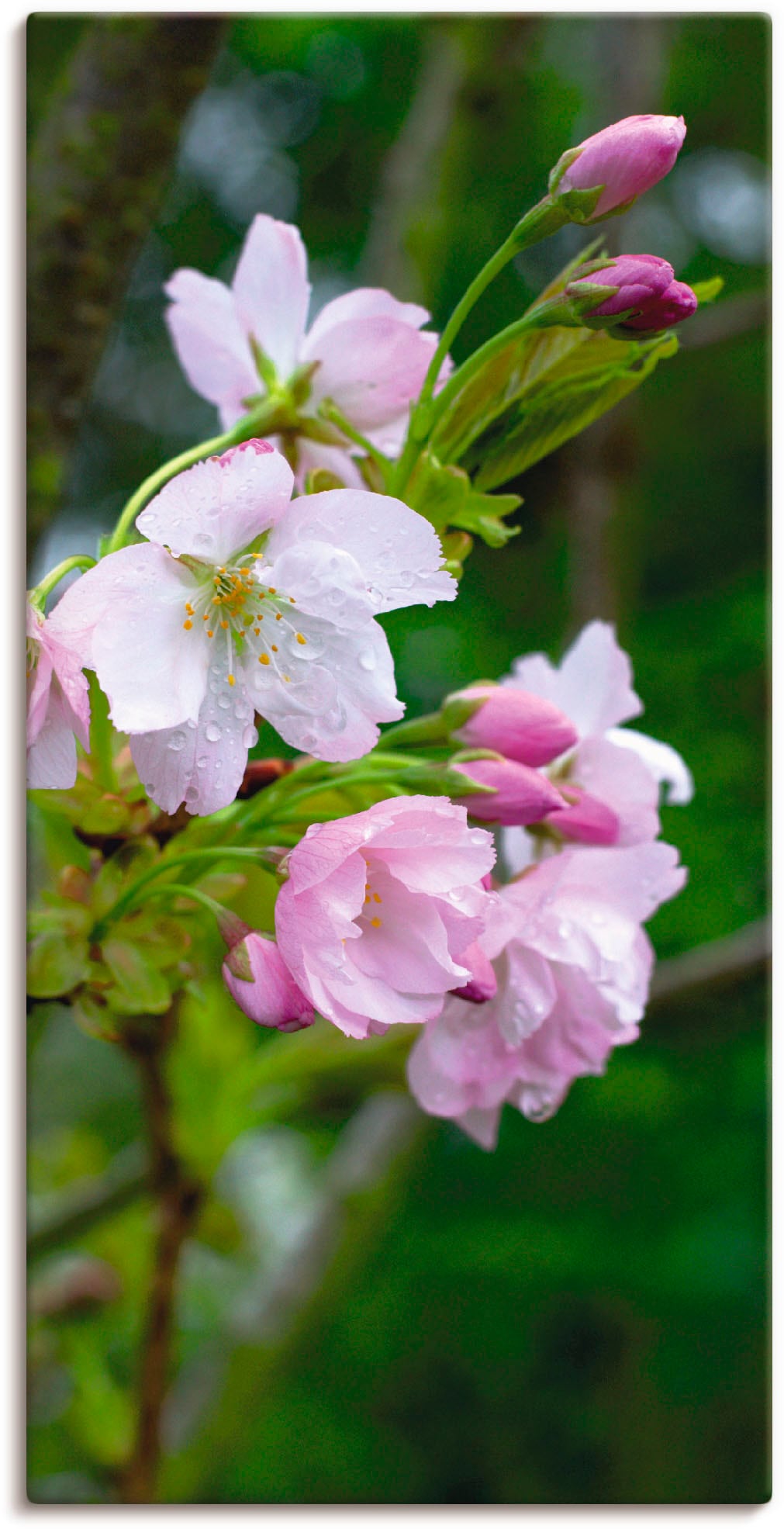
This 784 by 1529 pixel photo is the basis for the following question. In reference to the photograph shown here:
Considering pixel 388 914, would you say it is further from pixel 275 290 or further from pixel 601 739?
pixel 275 290

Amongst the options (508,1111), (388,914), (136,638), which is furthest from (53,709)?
(508,1111)

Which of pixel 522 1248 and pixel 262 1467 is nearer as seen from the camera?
pixel 522 1248

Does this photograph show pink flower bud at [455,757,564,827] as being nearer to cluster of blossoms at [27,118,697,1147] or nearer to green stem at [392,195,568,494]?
cluster of blossoms at [27,118,697,1147]

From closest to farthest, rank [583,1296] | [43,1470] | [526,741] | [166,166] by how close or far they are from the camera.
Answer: [526,741]
[166,166]
[43,1470]
[583,1296]

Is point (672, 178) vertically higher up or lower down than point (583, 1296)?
higher up

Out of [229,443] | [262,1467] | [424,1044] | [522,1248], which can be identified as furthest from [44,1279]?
[229,443]

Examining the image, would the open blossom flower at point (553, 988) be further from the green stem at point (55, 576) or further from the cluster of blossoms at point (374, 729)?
the green stem at point (55, 576)


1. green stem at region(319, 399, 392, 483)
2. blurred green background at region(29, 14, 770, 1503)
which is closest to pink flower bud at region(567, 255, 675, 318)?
green stem at region(319, 399, 392, 483)

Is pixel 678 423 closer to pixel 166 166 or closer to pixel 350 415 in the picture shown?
pixel 166 166
